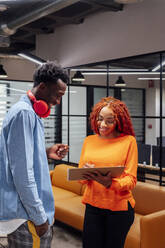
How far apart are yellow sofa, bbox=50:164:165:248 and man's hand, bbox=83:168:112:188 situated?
1.02m

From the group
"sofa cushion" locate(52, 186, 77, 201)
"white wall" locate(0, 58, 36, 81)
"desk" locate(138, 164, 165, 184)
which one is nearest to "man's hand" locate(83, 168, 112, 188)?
"desk" locate(138, 164, 165, 184)

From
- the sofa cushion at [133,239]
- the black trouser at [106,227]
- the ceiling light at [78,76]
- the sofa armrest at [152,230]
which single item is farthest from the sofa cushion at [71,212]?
the ceiling light at [78,76]

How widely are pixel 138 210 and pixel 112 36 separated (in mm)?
2462

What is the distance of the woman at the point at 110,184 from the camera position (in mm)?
2107

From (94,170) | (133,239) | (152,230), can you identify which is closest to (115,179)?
(94,170)

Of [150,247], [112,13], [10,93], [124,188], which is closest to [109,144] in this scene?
[124,188]

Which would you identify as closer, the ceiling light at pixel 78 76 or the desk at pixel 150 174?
the desk at pixel 150 174

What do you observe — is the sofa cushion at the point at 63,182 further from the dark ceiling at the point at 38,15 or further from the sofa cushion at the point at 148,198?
the dark ceiling at the point at 38,15

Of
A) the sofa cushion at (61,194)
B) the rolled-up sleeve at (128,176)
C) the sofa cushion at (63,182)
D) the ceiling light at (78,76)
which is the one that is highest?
the ceiling light at (78,76)

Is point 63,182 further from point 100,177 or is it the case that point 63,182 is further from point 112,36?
point 100,177

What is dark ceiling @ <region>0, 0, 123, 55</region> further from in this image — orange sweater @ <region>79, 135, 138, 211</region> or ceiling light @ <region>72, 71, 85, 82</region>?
orange sweater @ <region>79, 135, 138, 211</region>

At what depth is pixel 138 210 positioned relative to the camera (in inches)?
148

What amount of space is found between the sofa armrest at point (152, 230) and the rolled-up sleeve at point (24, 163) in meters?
1.73

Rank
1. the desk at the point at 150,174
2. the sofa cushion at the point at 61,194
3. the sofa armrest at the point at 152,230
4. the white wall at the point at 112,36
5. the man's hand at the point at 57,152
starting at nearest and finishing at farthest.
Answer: the man's hand at the point at 57,152 < the sofa armrest at the point at 152,230 < the white wall at the point at 112,36 < the desk at the point at 150,174 < the sofa cushion at the point at 61,194
